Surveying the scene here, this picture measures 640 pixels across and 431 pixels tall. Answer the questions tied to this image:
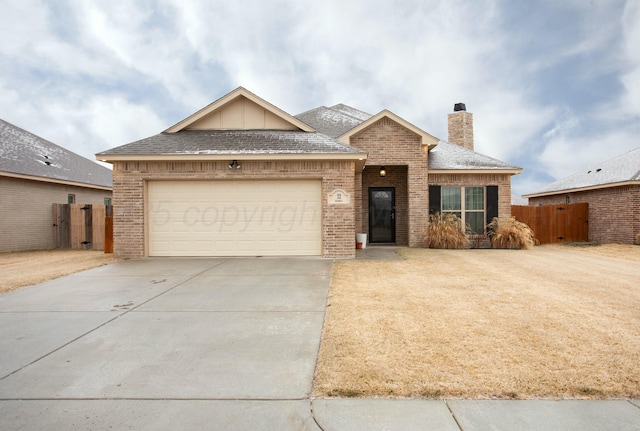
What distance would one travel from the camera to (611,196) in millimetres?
15250

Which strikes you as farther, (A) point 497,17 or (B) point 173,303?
(A) point 497,17

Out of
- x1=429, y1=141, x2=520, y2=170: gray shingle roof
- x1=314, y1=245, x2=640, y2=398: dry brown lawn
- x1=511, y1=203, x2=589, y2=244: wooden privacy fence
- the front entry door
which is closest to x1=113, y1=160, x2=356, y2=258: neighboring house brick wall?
x1=314, y1=245, x2=640, y2=398: dry brown lawn

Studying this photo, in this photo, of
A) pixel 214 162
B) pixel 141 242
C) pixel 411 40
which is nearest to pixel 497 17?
pixel 411 40

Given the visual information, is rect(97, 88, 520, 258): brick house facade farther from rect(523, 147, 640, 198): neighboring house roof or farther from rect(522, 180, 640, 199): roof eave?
rect(523, 147, 640, 198): neighboring house roof

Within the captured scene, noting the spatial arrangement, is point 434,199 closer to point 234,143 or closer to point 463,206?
point 463,206

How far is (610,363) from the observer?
10.3ft

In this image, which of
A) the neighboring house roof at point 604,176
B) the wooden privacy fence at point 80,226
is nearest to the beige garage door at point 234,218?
the wooden privacy fence at point 80,226

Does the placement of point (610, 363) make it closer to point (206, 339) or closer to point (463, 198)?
point (206, 339)

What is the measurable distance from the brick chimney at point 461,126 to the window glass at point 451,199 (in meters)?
5.35

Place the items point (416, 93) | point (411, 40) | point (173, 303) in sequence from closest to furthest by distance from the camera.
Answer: point (173, 303)
point (411, 40)
point (416, 93)

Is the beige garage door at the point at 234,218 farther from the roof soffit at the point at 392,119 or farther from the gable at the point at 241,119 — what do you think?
the roof soffit at the point at 392,119

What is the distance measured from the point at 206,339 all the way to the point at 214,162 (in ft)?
22.8

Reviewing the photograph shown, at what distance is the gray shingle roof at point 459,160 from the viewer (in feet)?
44.2

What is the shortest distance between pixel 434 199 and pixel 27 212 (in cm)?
1619
